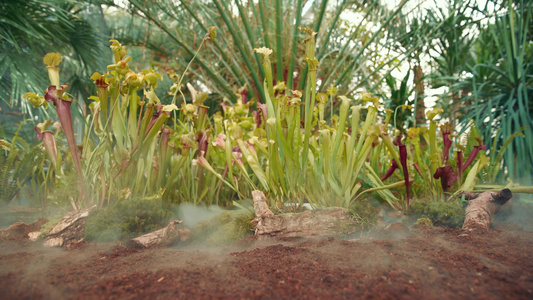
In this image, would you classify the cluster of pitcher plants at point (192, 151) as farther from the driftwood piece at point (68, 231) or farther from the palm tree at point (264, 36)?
the palm tree at point (264, 36)

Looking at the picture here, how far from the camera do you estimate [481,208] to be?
4.11 ft

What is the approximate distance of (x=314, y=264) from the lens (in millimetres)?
804

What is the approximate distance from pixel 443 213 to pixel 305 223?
0.56 metres

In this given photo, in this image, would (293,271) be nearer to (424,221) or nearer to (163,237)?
(163,237)

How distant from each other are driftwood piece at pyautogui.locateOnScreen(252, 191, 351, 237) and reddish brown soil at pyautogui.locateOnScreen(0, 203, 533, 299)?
15 cm

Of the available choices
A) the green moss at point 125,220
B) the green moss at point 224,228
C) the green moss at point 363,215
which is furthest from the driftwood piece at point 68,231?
the green moss at point 363,215

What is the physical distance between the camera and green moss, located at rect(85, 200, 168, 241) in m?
1.17

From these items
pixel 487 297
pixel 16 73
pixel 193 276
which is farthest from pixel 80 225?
pixel 16 73

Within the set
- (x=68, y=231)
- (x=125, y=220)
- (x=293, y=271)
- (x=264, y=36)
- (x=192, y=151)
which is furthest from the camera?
(x=264, y=36)

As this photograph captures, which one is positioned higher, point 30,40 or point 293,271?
point 30,40

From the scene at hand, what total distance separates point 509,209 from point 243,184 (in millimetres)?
1269

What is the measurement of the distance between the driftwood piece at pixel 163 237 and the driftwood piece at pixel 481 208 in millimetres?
1022

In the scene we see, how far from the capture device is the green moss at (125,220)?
3.85 ft

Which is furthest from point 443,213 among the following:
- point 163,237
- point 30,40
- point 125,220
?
point 30,40
